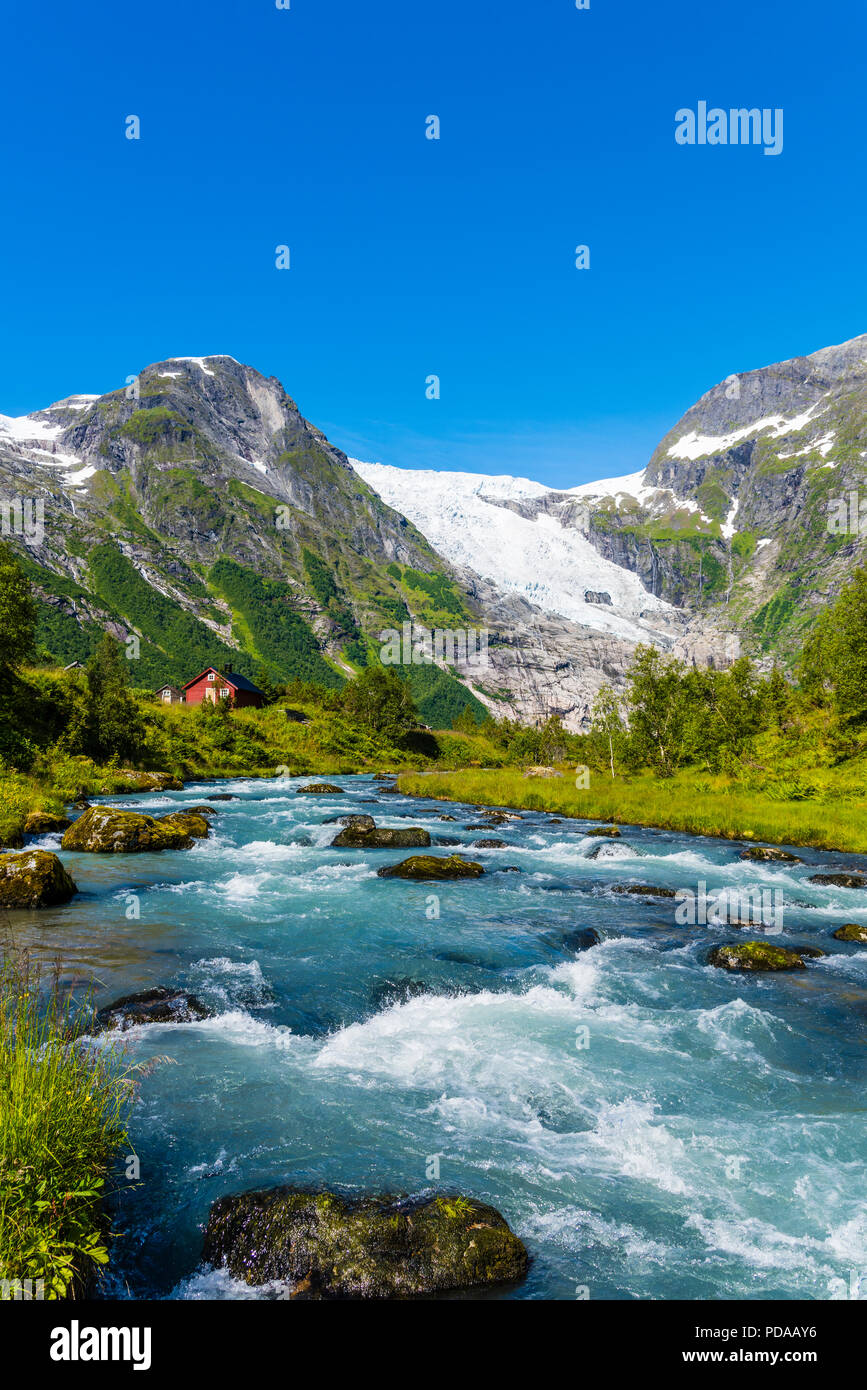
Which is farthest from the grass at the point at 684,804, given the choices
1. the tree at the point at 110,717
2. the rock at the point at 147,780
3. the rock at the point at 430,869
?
the tree at the point at 110,717

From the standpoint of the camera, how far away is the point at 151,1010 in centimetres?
1188

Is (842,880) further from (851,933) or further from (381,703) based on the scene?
(381,703)

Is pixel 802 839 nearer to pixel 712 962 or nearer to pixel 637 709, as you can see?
pixel 712 962

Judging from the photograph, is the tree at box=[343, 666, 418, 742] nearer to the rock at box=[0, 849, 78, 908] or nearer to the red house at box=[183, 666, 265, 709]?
the red house at box=[183, 666, 265, 709]

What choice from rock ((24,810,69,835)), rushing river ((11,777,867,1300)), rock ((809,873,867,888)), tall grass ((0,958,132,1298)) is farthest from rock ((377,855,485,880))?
tall grass ((0,958,132,1298))

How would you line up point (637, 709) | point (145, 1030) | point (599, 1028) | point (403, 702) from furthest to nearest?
point (403, 702) → point (637, 709) → point (599, 1028) → point (145, 1030)

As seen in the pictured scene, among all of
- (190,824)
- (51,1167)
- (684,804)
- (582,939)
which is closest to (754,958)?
(582,939)

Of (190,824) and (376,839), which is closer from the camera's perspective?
(376,839)

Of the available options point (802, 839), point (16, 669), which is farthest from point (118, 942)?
point (16, 669)

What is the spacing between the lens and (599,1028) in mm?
12734

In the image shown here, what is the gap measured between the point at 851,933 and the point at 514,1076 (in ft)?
41.6

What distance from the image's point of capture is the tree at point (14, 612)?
3878cm

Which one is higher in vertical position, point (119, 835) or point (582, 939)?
point (119, 835)
